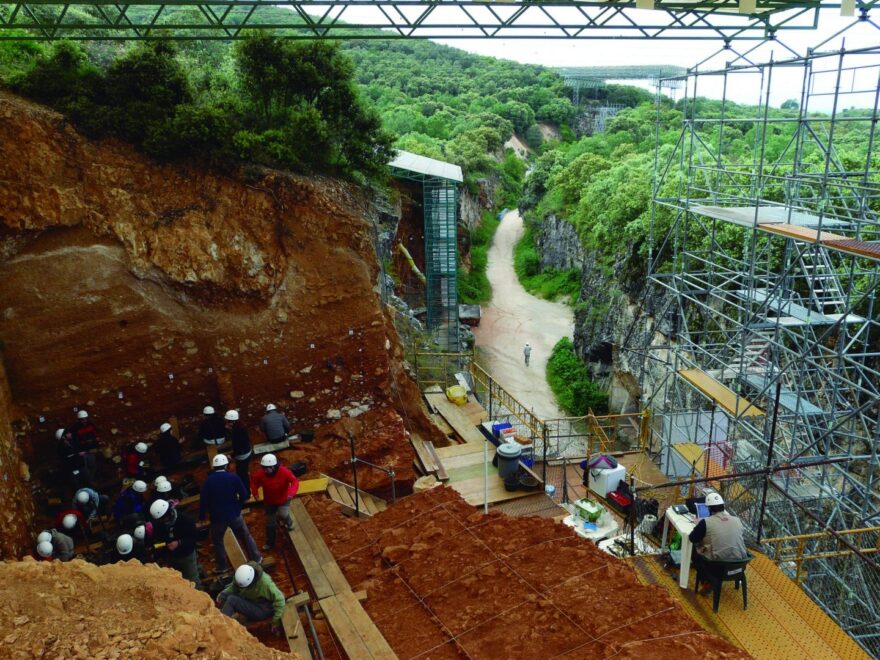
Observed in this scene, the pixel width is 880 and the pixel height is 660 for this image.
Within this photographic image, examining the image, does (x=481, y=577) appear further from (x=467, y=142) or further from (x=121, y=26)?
(x=467, y=142)

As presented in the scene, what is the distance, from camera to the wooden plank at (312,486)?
37.7 feet

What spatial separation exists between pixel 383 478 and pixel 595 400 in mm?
13823

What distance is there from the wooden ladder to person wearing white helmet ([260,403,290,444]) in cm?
126

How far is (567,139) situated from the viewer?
213 feet

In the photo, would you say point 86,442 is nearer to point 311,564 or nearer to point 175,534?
point 175,534

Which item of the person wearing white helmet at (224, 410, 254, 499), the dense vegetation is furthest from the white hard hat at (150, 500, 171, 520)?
the dense vegetation

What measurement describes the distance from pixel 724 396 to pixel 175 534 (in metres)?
10.6

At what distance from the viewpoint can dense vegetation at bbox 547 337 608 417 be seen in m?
25.0

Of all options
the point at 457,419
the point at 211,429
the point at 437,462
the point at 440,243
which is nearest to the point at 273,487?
the point at 211,429

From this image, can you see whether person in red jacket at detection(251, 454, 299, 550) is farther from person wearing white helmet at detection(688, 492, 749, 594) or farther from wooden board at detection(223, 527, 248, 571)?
person wearing white helmet at detection(688, 492, 749, 594)

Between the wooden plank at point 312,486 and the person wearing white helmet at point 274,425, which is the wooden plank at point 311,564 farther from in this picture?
the person wearing white helmet at point 274,425

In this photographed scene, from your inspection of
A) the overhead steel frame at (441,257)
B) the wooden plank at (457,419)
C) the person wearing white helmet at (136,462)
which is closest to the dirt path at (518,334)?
the overhead steel frame at (441,257)

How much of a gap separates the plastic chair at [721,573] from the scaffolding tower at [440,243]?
19240 millimetres

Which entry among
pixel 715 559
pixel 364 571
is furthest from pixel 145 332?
pixel 715 559
